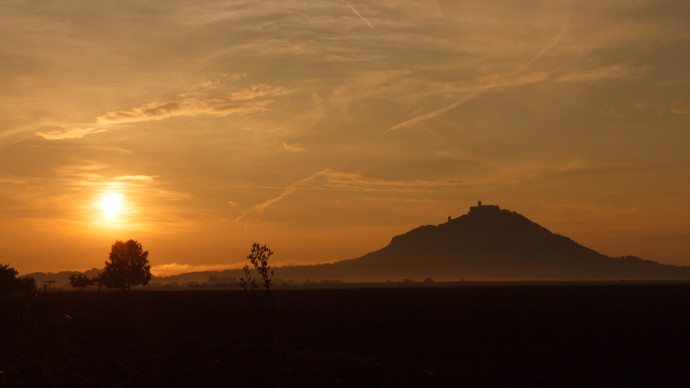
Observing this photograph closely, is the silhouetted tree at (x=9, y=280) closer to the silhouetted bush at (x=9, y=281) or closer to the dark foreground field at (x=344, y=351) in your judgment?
the silhouetted bush at (x=9, y=281)

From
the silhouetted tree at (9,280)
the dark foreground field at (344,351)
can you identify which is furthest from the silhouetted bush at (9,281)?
the dark foreground field at (344,351)

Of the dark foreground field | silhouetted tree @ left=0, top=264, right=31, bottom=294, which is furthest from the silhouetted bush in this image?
the dark foreground field

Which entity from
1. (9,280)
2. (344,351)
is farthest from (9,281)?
(344,351)

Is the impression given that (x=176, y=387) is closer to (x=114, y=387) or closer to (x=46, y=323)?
(x=114, y=387)

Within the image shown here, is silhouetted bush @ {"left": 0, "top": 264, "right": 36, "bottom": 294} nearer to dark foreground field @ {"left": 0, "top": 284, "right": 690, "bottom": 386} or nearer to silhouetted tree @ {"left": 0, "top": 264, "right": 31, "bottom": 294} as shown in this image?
silhouetted tree @ {"left": 0, "top": 264, "right": 31, "bottom": 294}

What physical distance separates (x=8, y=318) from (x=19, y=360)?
24519mm

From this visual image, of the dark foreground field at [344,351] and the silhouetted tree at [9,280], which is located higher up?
the silhouetted tree at [9,280]

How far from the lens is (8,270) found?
13362 cm

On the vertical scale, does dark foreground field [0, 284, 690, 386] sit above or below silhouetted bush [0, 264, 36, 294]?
below

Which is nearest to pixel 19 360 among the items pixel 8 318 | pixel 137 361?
pixel 137 361

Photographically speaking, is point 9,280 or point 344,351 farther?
point 9,280

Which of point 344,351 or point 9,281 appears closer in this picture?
point 344,351

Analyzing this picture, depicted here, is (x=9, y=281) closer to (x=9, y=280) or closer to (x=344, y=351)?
(x=9, y=280)

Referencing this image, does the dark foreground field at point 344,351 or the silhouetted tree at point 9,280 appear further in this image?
the silhouetted tree at point 9,280
